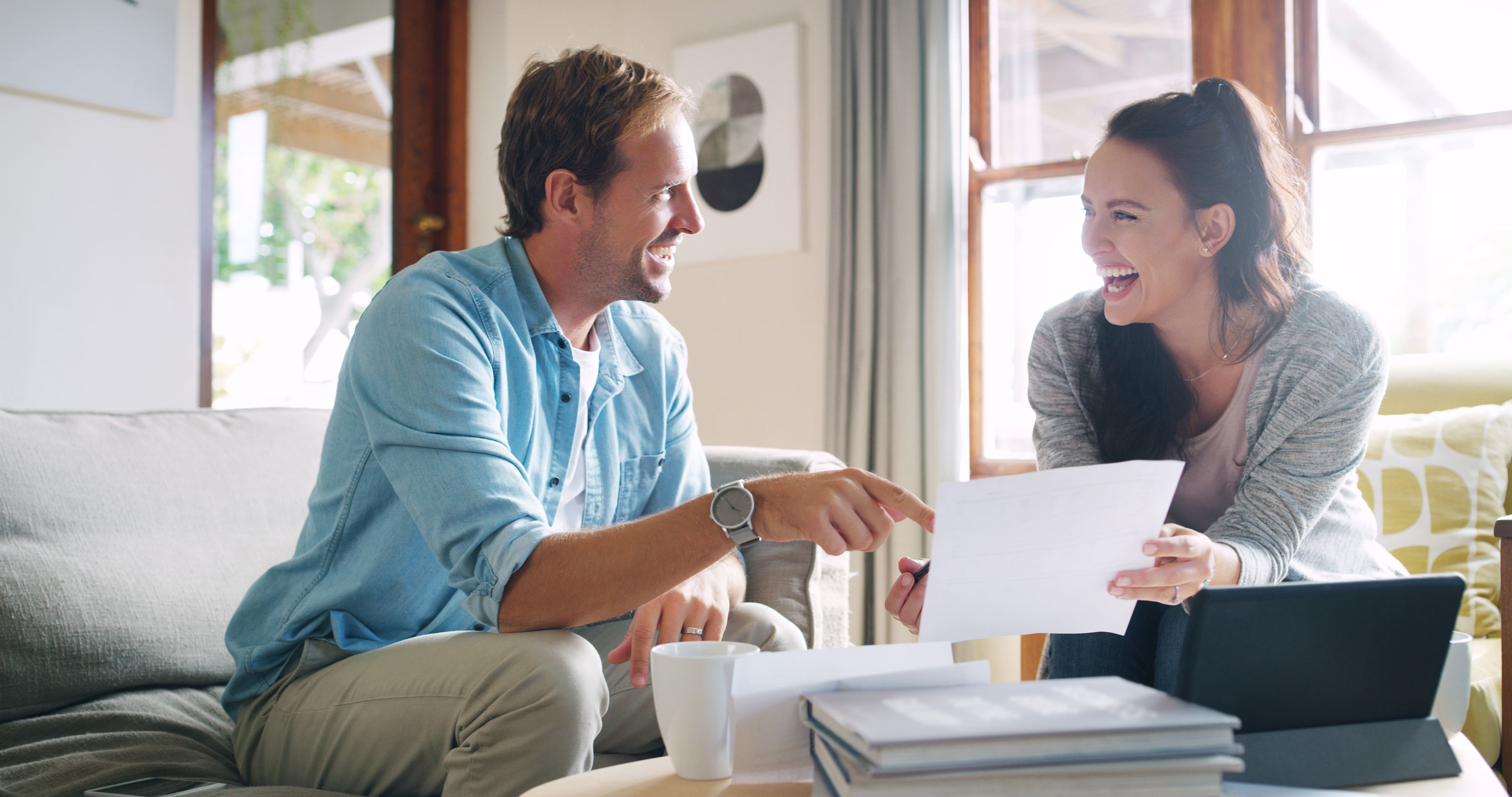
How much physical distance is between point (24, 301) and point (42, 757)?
1.61 metres

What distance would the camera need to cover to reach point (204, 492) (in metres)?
1.46

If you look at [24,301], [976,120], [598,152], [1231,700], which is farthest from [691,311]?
[1231,700]

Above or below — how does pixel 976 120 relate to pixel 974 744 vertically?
above

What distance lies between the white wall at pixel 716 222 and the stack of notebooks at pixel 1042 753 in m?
2.37

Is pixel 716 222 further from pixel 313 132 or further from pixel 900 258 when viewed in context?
pixel 313 132

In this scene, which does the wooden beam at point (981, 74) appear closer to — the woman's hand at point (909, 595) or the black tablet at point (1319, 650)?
the woman's hand at point (909, 595)

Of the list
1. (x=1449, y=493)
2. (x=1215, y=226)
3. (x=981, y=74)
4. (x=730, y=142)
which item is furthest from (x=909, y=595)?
(x=730, y=142)

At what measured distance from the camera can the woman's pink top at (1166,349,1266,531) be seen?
1.37m

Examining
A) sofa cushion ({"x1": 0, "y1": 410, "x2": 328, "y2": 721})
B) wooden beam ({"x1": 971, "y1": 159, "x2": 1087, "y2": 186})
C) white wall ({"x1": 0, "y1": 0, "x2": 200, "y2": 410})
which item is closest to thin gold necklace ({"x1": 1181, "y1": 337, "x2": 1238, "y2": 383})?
sofa cushion ({"x1": 0, "y1": 410, "x2": 328, "y2": 721})

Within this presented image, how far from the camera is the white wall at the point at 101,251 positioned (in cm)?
235

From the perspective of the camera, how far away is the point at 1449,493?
1.79m

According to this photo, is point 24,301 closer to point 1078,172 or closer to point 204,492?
point 204,492

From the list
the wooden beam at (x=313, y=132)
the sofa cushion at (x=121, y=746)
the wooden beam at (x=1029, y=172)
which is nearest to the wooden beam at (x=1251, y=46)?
the wooden beam at (x=1029, y=172)

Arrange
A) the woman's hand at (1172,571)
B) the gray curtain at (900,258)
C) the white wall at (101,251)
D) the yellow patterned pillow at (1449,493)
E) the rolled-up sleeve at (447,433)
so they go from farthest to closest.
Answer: the gray curtain at (900,258) → the white wall at (101,251) → the yellow patterned pillow at (1449,493) → the rolled-up sleeve at (447,433) → the woman's hand at (1172,571)
